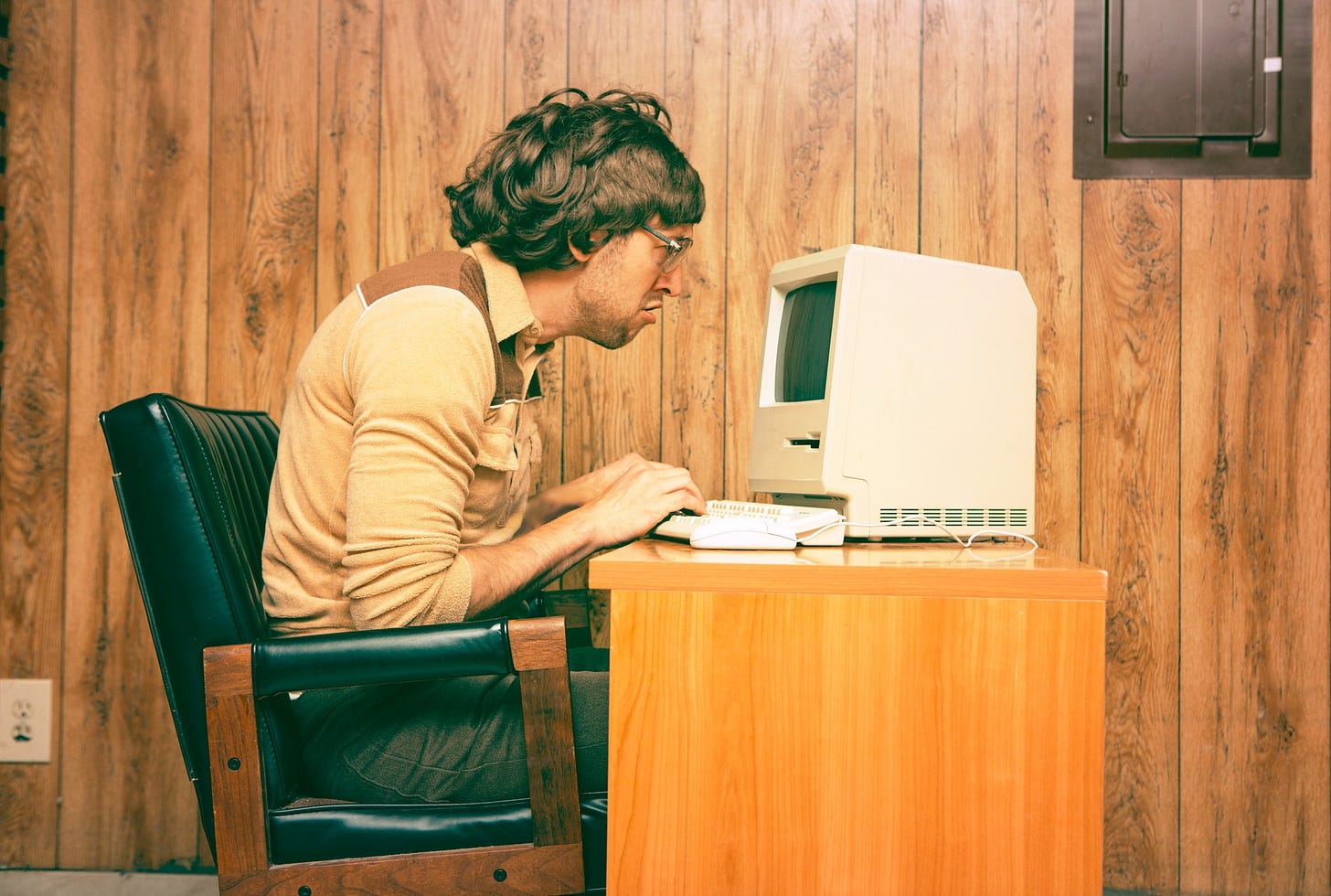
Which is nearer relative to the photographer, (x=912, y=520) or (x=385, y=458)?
(x=385, y=458)

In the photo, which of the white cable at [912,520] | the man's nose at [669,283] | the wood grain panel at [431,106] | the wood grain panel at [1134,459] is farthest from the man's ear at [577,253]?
the wood grain panel at [1134,459]

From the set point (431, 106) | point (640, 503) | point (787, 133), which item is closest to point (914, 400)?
point (640, 503)

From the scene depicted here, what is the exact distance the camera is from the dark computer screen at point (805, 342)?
129 cm

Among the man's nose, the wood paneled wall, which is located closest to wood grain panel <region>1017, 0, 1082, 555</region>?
the wood paneled wall

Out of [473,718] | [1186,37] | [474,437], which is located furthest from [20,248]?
[1186,37]

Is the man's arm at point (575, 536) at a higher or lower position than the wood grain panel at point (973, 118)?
lower

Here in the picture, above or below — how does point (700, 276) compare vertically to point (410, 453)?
above

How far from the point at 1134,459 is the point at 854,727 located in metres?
1.28

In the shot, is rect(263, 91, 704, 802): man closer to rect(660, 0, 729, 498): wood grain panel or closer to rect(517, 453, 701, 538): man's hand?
rect(517, 453, 701, 538): man's hand

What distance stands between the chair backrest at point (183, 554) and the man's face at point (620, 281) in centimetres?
54

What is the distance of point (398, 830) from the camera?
97 cm

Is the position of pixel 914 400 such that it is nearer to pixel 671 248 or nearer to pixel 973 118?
pixel 671 248

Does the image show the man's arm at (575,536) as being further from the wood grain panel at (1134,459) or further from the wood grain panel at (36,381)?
the wood grain panel at (36,381)

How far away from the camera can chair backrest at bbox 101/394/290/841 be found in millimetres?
982
